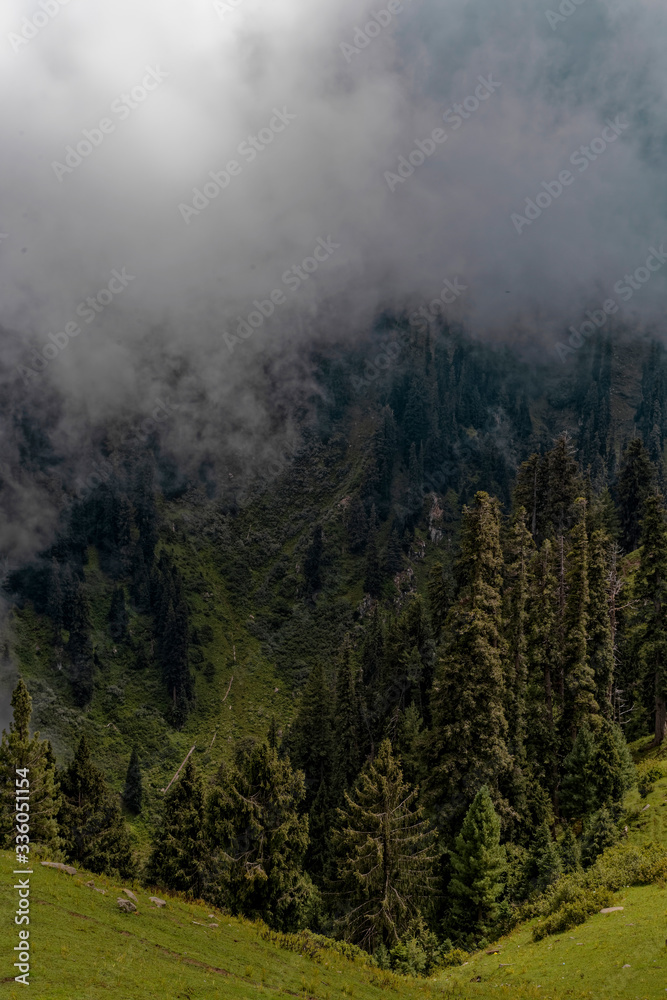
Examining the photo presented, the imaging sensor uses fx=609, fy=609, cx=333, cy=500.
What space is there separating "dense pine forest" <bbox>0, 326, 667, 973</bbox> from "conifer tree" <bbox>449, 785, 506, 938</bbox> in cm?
14

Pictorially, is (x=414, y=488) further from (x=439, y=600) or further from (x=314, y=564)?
(x=439, y=600)

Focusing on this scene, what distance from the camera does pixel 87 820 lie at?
50.0m

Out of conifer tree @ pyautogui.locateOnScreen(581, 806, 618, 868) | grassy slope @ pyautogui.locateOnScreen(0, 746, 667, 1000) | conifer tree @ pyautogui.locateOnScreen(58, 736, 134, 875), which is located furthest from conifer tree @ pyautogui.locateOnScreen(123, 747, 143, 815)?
conifer tree @ pyautogui.locateOnScreen(581, 806, 618, 868)

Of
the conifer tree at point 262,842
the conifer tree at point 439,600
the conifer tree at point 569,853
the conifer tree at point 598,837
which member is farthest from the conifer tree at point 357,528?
the conifer tree at point 262,842

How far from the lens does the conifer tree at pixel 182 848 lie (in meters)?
51.6

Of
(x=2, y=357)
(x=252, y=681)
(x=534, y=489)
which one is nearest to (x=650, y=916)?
(x=534, y=489)

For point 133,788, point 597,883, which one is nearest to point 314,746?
point 133,788

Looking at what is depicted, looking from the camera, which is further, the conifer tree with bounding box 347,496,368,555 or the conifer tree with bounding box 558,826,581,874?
the conifer tree with bounding box 347,496,368,555

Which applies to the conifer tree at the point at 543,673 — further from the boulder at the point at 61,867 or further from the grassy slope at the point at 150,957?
the boulder at the point at 61,867

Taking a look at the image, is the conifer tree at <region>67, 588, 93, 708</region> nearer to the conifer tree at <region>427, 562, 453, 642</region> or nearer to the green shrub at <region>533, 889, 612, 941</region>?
the conifer tree at <region>427, 562, 453, 642</region>

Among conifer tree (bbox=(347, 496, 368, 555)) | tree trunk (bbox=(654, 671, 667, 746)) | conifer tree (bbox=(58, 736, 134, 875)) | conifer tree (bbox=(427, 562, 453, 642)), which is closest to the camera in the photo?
tree trunk (bbox=(654, 671, 667, 746))

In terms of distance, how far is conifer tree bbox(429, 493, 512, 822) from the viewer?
37.8 m

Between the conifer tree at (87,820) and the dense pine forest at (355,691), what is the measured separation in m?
0.25

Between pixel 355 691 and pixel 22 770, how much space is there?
4448cm
